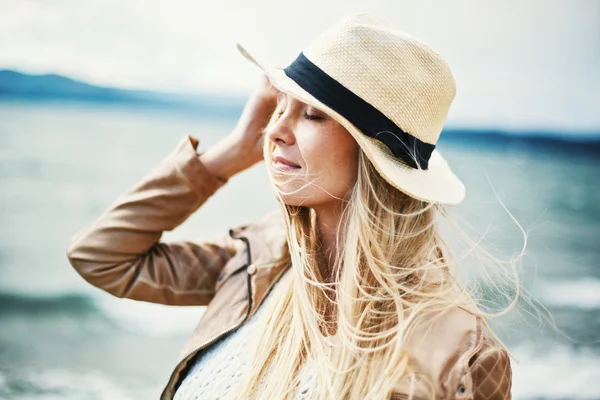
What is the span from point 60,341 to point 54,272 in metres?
0.89

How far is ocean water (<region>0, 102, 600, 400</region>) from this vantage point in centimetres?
394

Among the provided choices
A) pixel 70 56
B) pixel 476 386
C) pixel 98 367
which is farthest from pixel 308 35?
pixel 476 386

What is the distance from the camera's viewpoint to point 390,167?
3.60 ft

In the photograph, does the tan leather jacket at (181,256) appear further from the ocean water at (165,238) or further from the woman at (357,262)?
the ocean water at (165,238)

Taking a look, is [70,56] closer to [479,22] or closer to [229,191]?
[229,191]

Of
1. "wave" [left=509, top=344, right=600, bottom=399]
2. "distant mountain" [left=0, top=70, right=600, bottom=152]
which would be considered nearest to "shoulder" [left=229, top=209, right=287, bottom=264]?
"wave" [left=509, top=344, right=600, bottom=399]

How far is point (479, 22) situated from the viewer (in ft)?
12.0

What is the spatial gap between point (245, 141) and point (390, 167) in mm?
566

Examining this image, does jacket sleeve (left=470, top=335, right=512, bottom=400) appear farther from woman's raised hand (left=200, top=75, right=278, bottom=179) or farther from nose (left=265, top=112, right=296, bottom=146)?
woman's raised hand (left=200, top=75, right=278, bottom=179)

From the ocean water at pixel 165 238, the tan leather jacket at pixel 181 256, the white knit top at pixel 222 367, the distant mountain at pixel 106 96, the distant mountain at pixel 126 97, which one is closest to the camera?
the white knit top at pixel 222 367

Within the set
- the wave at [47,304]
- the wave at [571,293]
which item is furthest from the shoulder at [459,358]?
the wave at [47,304]

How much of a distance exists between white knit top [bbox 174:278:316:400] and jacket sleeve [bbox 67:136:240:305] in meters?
0.24

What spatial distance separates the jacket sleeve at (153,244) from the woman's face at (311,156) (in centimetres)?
43

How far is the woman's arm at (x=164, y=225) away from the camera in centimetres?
149
